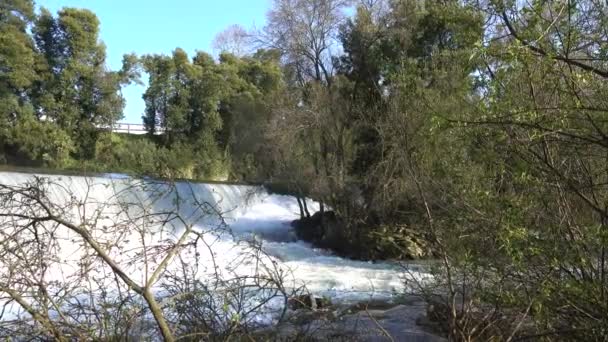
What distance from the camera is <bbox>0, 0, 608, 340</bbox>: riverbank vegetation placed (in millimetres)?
3258

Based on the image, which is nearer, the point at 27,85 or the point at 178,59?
the point at 27,85

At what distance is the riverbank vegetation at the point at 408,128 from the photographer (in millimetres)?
3258

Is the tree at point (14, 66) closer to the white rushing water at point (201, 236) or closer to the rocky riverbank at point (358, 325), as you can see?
the white rushing water at point (201, 236)

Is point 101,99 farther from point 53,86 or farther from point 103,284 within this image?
point 103,284

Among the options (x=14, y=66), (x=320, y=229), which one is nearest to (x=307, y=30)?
(x=320, y=229)

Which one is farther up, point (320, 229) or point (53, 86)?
point (53, 86)

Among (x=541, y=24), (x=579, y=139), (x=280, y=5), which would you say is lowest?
(x=579, y=139)

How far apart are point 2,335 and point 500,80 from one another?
2.94 meters

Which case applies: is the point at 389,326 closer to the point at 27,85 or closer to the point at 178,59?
the point at 27,85

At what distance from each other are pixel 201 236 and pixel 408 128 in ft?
8.88

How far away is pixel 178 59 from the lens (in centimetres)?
3847

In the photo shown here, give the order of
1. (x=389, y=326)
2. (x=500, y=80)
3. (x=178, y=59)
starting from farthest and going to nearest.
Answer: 1. (x=178, y=59)
2. (x=389, y=326)
3. (x=500, y=80)

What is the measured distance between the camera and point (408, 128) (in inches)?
224

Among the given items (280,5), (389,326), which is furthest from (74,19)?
(389,326)
